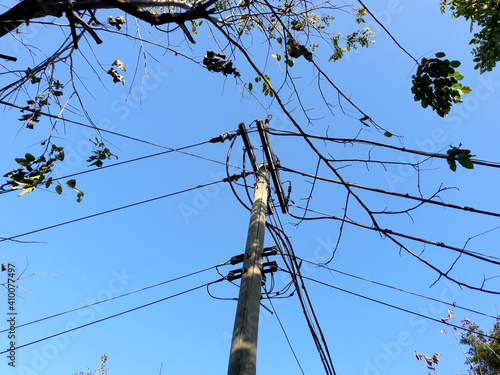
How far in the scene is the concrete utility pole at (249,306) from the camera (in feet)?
8.23

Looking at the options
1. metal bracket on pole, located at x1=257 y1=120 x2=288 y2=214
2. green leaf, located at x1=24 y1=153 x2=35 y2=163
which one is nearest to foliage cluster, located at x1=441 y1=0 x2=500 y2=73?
metal bracket on pole, located at x1=257 y1=120 x2=288 y2=214

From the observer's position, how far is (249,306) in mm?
2902

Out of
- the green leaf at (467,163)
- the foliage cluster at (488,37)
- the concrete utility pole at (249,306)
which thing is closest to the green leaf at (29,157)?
the concrete utility pole at (249,306)

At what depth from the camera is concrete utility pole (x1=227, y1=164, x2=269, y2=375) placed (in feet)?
8.23

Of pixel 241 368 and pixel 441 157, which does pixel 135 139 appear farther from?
pixel 441 157

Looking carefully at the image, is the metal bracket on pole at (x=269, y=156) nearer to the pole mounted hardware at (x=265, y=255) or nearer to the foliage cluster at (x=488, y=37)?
the pole mounted hardware at (x=265, y=255)

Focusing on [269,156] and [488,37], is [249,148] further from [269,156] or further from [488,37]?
[488,37]

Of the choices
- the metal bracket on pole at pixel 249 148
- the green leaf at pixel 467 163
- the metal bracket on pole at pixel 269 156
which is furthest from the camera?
the metal bracket on pole at pixel 249 148

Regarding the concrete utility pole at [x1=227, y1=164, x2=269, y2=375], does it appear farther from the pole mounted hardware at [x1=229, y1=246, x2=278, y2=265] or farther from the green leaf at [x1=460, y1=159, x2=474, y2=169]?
the green leaf at [x1=460, y1=159, x2=474, y2=169]

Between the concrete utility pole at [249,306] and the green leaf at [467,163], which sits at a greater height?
the green leaf at [467,163]

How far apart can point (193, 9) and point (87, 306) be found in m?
5.11

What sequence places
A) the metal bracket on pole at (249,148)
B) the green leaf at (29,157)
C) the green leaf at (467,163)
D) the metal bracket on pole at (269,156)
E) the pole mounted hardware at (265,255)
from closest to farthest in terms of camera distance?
the green leaf at (467,163)
the green leaf at (29,157)
the pole mounted hardware at (265,255)
the metal bracket on pole at (269,156)
the metal bracket on pole at (249,148)

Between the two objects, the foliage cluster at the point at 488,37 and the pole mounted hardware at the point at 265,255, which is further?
the pole mounted hardware at the point at 265,255

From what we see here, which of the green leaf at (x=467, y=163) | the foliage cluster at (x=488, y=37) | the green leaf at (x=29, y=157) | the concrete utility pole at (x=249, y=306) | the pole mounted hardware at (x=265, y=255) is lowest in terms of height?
the concrete utility pole at (x=249, y=306)
